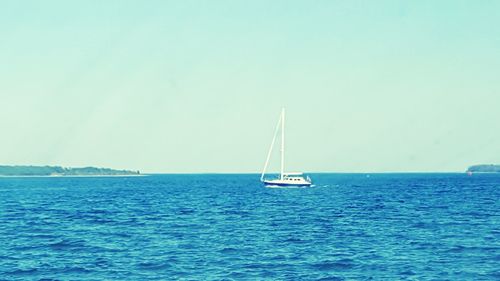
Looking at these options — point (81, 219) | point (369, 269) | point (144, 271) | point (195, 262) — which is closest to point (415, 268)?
point (369, 269)

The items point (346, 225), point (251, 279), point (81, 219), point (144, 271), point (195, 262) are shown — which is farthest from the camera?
point (81, 219)

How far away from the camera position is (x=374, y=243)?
2076 inches

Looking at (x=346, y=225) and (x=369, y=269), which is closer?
(x=369, y=269)

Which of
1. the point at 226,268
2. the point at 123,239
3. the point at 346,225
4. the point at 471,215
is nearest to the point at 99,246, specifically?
the point at 123,239

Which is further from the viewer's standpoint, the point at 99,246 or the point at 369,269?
the point at 99,246

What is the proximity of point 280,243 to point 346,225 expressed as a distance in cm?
1699

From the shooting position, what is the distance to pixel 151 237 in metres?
57.1

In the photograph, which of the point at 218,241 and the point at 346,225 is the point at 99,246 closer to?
the point at 218,241

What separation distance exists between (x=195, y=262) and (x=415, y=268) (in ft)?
52.3

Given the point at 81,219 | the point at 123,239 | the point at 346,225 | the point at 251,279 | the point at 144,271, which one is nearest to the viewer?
the point at 251,279

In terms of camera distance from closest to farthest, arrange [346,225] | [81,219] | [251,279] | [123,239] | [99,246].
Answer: [251,279] < [99,246] < [123,239] < [346,225] < [81,219]

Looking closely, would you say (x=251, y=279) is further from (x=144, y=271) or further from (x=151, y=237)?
(x=151, y=237)

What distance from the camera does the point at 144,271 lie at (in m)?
40.6

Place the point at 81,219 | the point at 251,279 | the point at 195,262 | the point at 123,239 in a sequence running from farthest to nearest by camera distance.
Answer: the point at 81,219, the point at 123,239, the point at 195,262, the point at 251,279
